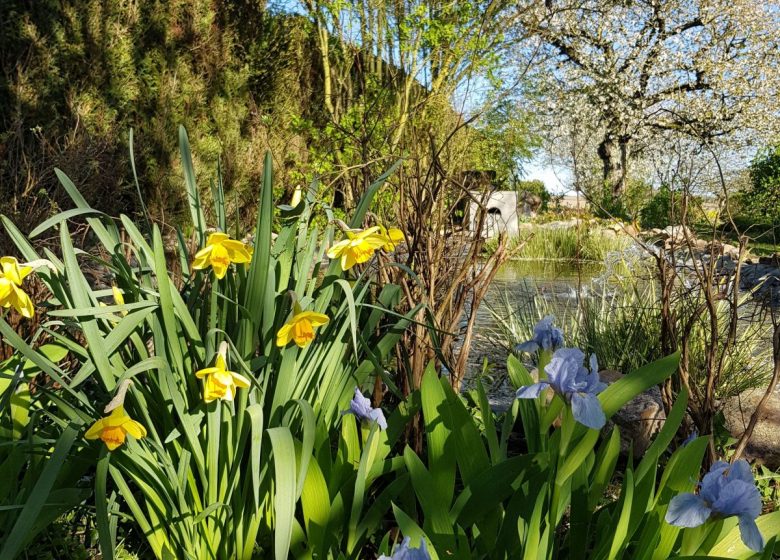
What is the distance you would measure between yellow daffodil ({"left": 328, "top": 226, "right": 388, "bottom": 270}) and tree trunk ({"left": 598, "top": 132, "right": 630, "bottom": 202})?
17.8 metres

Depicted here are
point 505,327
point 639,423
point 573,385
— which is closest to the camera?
point 573,385

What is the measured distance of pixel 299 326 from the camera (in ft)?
4.19

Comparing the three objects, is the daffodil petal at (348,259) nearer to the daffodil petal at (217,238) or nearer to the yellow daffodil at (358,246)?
the yellow daffodil at (358,246)

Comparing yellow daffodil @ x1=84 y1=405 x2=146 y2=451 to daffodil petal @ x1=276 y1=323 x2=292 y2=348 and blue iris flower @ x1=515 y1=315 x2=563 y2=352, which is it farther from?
blue iris flower @ x1=515 y1=315 x2=563 y2=352

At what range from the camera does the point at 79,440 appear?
1414mm

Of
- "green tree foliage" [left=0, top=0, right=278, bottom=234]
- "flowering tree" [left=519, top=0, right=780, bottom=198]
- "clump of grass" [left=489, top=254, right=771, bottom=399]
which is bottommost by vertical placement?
"clump of grass" [left=489, top=254, right=771, bottom=399]

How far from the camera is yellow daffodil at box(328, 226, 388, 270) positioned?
55.8 inches

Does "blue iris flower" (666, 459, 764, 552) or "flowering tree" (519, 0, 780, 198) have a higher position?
"flowering tree" (519, 0, 780, 198)

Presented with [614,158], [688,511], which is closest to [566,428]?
[688,511]

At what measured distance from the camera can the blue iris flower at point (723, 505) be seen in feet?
3.29

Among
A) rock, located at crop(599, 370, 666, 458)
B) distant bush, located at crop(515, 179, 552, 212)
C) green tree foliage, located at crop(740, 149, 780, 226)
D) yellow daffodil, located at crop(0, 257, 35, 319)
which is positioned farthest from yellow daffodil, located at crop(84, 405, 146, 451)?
distant bush, located at crop(515, 179, 552, 212)

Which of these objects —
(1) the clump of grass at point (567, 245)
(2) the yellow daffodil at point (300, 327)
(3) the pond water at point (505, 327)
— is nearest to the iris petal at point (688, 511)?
(2) the yellow daffodil at point (300, 327)

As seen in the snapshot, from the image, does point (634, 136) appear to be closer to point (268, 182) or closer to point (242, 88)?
point (242, 88)

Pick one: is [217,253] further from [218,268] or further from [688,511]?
[688,511]
